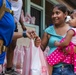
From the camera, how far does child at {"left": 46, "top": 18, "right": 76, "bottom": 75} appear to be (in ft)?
9.48

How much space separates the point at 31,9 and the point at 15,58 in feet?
11.4

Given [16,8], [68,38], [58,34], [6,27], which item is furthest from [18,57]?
[6,27]

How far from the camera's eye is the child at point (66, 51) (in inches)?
114

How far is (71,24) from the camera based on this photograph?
9.95ft

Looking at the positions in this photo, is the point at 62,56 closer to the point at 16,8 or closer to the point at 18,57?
the point at 18,57

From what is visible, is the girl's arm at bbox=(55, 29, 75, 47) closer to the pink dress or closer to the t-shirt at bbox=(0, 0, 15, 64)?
the pink dress

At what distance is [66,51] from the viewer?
2.94 meters

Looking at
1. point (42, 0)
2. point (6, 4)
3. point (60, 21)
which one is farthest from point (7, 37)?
point (42, 0)

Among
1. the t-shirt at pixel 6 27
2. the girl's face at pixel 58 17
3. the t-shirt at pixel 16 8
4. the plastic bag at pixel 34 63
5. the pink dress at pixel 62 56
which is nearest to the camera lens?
the t-shirt at pixel 6 27

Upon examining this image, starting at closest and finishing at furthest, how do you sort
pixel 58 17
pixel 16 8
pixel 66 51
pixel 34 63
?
pixel 34 63 < pixel 66 51 < pixel 58 17 < pixel 16 8

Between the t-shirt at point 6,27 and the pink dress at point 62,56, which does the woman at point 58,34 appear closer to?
the pink dress at point 62,56

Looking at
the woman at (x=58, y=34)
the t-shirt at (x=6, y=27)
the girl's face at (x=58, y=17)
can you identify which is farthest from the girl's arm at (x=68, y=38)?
the t-shirt at (x=6, y=27)

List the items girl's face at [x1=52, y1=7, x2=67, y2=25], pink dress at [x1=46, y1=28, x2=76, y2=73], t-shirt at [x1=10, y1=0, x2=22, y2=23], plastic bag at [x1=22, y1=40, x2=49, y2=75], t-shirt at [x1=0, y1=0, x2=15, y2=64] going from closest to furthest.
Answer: t-shirt at [x1=0, y1=0, x2=15, y2=64]
plastic bag at [x1=22, y1=40, x2=49, y2=75]
pink dress at [x1=46, y1=28, x2=76, y2=73]
girl's face at [x1=52, y1=7, x2=67, y2=25]
t-shirt at [x1=10, y1=0, x2=22, y2=23]

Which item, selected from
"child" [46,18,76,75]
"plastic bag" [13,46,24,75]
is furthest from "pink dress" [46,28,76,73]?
"plastic bag" [13,46,24,75]
